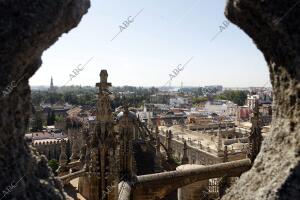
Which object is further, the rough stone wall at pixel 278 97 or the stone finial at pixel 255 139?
the stone finial at pixel 255 139

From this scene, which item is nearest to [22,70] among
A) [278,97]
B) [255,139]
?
[278,97]

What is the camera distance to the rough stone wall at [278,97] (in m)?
2.41

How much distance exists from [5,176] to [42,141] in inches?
1831

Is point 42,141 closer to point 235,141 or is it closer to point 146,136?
point 235,141

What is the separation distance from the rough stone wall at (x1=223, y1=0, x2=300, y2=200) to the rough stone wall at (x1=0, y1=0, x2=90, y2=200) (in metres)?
1.33

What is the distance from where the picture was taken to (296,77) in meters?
2.47

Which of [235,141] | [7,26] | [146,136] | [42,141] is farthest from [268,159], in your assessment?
[42,141]

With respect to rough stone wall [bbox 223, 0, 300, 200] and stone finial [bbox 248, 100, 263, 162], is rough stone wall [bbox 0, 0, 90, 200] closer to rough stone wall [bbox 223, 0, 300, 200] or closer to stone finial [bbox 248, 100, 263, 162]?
rough stone wall [bbox 223, 0, 300, 200]

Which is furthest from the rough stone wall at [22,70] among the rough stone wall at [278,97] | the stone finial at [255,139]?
the stone finial at [255,139]

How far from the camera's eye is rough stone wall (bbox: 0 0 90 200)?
2455 mm

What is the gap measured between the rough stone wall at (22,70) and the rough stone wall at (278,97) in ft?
4.35

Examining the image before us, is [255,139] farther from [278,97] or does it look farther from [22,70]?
[22,70]

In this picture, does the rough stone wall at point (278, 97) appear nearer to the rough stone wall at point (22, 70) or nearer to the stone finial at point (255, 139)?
the rough stone wall at point (22, 70)

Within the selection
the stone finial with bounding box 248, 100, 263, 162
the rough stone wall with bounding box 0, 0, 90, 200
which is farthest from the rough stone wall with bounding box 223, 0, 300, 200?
the stone finial with bounding box 248, 100, 263, 162
